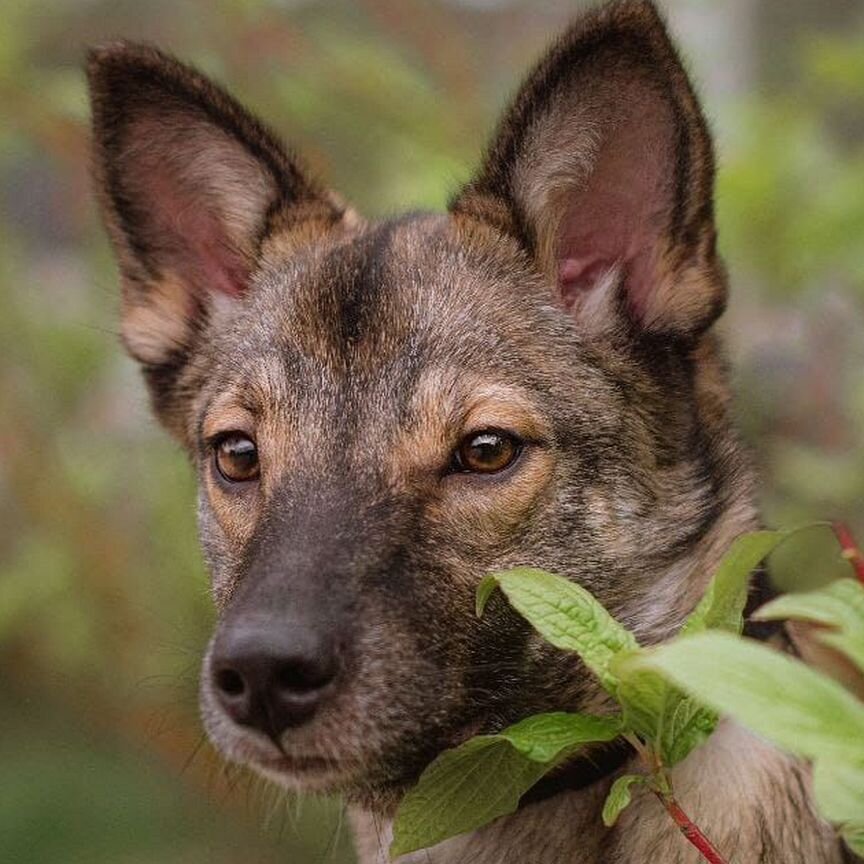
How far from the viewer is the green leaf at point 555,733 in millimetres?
2152

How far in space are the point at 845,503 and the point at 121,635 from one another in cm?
337

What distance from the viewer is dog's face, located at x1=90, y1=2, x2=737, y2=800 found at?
105 inches

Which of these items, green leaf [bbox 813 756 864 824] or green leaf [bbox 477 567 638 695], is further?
green leaf [bbox 477 567 638 695]

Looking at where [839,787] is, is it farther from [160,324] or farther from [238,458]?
[160,324]

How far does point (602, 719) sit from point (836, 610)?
1.90 ft

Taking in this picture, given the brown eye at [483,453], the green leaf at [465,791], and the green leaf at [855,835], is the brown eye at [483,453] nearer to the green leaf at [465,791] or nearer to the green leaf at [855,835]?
the green leaf at [465,791]

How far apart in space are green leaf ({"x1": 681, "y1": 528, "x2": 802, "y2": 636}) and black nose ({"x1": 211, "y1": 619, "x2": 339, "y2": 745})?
772mm

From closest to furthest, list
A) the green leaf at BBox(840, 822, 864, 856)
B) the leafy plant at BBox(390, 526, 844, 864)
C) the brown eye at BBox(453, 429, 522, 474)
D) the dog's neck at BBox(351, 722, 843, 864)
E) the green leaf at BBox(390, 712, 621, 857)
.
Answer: the green leaf at BBox(840, 822, 864, 856) → the leafy plant at BBox(390, 526, 844, 864) → the green leaf at BBox(390, 712, 621, 857) → the dog's neck at BBox(351, 722, 843, 864) → the brown eye at BBox(453, 429, 522, 474)

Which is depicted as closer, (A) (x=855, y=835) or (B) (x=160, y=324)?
(A) (x=855, y=835)

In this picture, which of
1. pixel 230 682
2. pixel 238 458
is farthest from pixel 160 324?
pixel 230 682

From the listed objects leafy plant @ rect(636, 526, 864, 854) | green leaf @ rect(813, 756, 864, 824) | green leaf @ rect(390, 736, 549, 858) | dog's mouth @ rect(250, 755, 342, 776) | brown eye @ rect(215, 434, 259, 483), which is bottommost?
dog's mouth @ rect(250, 755, 342, 776)

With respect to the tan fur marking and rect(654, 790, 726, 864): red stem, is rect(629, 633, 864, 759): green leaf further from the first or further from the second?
the tan fur marking

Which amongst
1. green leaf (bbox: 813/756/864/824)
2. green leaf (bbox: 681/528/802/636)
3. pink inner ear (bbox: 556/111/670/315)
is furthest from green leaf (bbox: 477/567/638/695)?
pink inner ear (bbox: 556/111/670/315)

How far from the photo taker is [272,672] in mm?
2523
